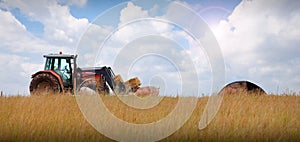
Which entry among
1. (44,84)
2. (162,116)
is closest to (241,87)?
(162,116)

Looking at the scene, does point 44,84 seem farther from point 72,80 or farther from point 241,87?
point 241,87

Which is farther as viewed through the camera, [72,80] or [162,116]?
[72,80]

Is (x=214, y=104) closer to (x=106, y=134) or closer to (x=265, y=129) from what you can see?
(x=265, y=129)

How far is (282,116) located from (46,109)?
573 cm

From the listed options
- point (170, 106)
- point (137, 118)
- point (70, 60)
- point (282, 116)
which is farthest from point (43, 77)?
point (282, 116)

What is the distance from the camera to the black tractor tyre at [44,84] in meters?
13.5

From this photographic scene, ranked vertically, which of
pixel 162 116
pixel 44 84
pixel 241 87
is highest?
pixel 44 84

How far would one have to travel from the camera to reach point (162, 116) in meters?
8.12

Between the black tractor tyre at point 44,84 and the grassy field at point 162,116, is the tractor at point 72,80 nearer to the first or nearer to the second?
the black tractor tyre at point 44,84

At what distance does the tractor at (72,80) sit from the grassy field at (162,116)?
3254 mm

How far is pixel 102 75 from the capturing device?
1474 centimetres

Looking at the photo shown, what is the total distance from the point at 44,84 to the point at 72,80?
1.13 metres

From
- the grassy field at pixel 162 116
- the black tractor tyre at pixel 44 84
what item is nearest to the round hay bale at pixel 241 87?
the grassy field at pixel 162 116

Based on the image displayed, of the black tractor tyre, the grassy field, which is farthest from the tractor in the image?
the grassy field
